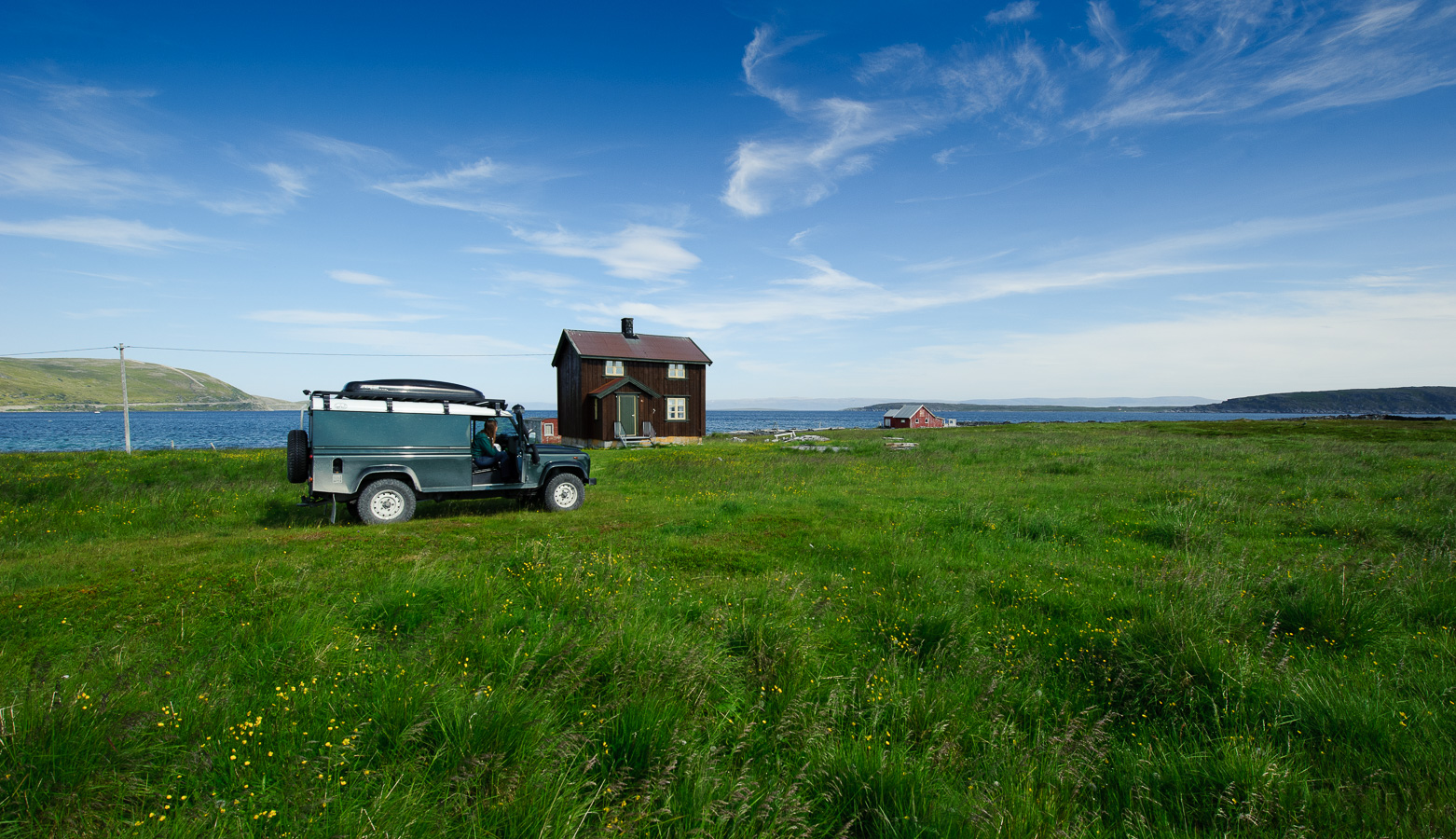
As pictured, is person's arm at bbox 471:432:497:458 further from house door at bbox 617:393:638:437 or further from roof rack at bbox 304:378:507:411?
house door at bbox 617:393:638:437

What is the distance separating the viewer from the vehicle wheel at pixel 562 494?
13430 millimetres

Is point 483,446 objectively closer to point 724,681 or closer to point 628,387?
point 724,681

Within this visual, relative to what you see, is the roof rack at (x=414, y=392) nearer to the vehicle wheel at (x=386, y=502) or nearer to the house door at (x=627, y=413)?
the vehicle wheel at (x=386, y=502)

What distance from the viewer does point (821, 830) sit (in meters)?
3.64

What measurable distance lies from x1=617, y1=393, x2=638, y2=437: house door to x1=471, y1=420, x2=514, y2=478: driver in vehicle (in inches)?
949

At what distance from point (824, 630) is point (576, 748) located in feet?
11.3

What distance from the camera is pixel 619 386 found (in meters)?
37.1

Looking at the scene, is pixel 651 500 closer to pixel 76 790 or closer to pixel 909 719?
pixel 909 719

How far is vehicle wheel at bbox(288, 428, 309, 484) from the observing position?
436 inches

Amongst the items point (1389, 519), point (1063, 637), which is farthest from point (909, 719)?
point (1389, 519)

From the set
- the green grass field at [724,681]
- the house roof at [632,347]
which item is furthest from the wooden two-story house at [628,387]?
the green grass field at [724,681]

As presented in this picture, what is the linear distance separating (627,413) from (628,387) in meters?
1.68

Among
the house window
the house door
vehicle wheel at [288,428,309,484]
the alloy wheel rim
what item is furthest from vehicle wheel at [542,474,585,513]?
the house window

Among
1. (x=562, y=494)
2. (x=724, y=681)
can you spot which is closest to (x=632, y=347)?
(x=562, y=494)
